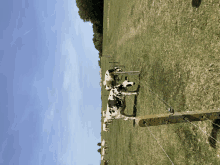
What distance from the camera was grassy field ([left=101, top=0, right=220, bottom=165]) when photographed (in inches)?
176

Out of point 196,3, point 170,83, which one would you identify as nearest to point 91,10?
point 170,83

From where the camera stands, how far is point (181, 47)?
571 cm

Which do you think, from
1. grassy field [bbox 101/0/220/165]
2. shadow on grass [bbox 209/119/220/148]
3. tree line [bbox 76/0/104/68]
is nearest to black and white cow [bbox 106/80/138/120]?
grassy field [bbox 101/0/220/165]

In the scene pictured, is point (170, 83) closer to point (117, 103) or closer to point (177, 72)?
point (177, 72)

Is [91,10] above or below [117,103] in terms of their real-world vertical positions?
above

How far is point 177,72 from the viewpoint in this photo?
19.5 ft

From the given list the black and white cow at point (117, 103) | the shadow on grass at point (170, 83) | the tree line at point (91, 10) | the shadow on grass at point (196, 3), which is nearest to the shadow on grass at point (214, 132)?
the shadow on grass at point (170, 83)

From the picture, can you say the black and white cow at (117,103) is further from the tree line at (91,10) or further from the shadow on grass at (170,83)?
the tree line at (91,10)

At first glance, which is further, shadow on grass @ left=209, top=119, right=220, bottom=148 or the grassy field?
the grassy field

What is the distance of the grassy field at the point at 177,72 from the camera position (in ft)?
14.7

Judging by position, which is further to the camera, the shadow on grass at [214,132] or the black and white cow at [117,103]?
the black and white cow at [117,103]

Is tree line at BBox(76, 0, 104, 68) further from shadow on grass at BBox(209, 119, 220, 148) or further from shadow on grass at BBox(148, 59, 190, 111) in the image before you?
shadow on grass at BBox(209, 119, 220, 148)

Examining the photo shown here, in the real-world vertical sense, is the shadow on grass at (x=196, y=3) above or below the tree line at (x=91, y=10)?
below

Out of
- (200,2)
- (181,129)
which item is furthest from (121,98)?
(200,2)
